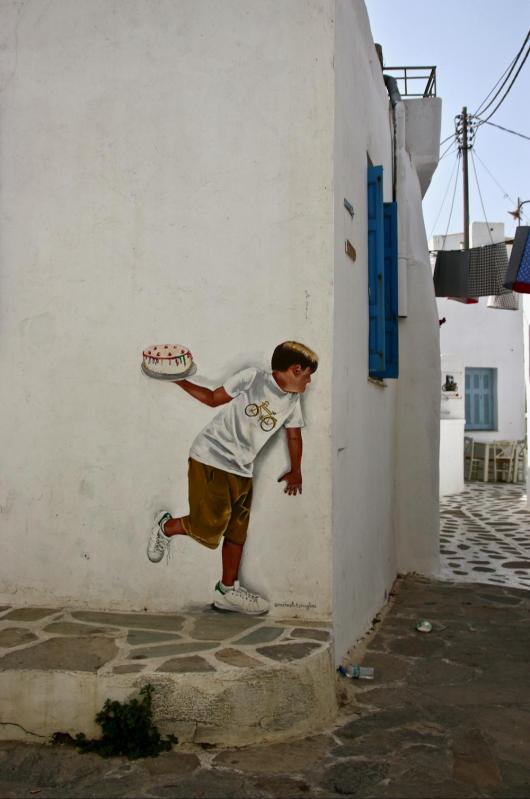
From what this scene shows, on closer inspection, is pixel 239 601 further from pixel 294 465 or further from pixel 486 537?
pixel 486 537

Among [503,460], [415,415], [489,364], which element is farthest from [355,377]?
[489,364]

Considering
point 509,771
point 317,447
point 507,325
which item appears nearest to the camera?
point 509,771

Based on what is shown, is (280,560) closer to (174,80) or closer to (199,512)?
(199,512)

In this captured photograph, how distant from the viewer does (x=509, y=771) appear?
3.16m

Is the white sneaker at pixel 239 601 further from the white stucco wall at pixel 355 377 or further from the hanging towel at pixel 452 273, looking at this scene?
the hanging towel at pixel 452 273

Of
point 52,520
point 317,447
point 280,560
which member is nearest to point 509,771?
point 280,560

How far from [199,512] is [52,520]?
931mm

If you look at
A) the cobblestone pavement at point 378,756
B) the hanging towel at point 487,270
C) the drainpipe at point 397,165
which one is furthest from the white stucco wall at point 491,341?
the cobblestone pavement at point 378,756

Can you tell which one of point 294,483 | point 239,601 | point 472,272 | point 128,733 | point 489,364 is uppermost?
point 472,272

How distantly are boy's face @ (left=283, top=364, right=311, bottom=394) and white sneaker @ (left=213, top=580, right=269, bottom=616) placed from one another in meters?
1.16

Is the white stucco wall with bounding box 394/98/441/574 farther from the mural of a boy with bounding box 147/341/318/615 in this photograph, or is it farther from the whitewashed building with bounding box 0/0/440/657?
the mural of a boy with bounding box 147/341/318/615

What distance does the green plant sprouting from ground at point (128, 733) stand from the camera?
3.19 meters

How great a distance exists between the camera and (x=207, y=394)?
4254 millimetres

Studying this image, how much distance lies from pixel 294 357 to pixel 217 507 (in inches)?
38.5
